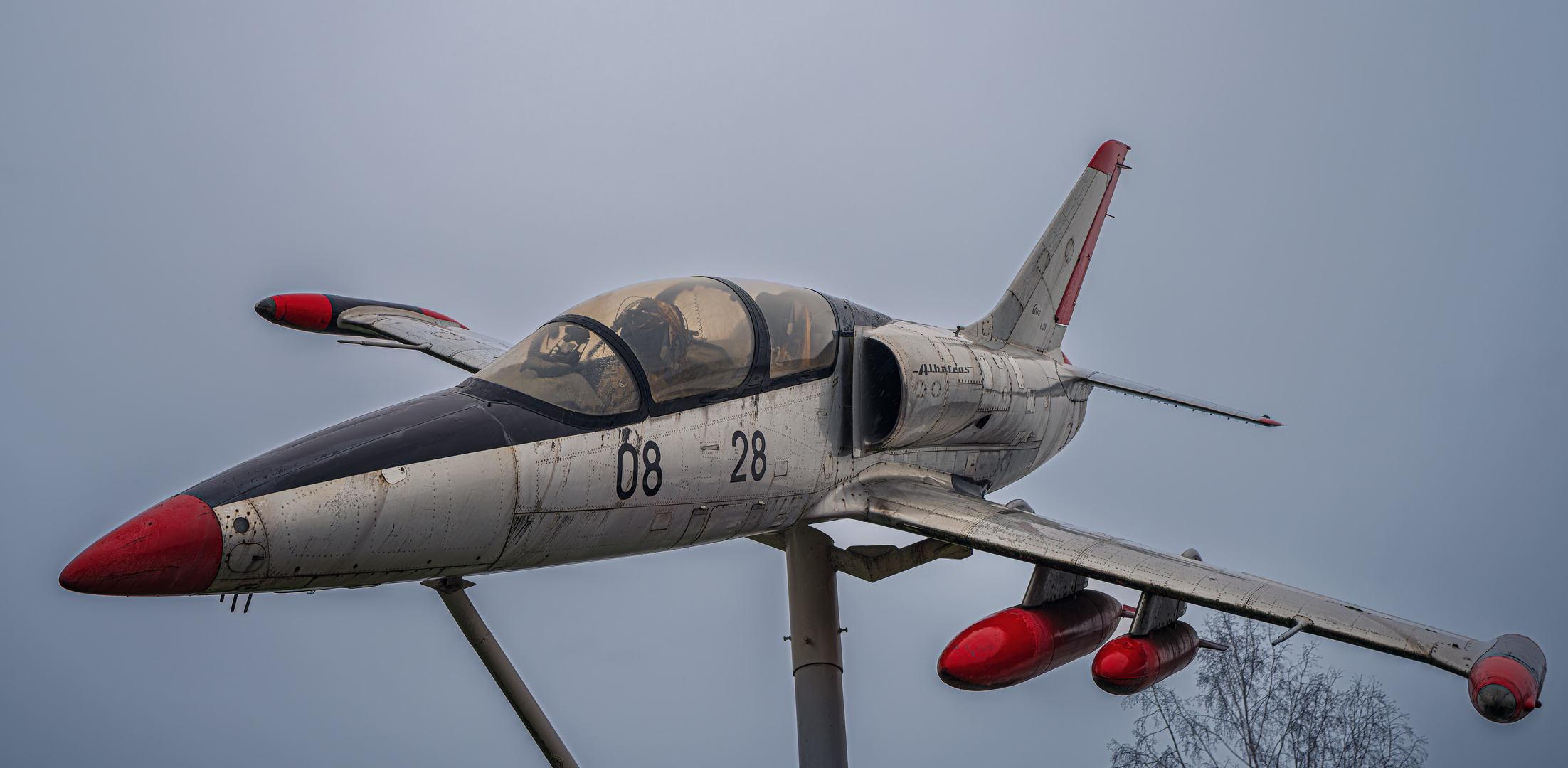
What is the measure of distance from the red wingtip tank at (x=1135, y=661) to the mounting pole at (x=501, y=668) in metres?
1.96

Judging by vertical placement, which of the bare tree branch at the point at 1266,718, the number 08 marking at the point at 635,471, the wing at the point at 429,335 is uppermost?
the wing at the point at 429,335

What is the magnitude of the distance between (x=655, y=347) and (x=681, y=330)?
0.72 ft

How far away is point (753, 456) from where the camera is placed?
568cm

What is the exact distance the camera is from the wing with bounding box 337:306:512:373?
29.0ft

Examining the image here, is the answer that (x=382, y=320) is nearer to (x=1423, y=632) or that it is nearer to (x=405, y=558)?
(x=405, y=558)

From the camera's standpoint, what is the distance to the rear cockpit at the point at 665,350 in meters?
4.93

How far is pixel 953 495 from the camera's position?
6.58m

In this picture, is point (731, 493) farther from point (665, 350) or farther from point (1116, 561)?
point (1116, 561)

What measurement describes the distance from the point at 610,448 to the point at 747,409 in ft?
3.33

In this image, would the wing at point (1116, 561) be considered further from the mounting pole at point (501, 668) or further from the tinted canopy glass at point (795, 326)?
the mounting pole at point (501, 668)

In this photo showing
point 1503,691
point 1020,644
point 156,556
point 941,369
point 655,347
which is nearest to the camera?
point 156,556

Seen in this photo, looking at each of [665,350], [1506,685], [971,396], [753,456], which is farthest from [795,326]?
[1506,685]

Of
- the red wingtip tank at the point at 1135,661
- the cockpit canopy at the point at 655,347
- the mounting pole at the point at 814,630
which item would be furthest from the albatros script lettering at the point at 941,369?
the red wingtip tank at the point at 1135,661

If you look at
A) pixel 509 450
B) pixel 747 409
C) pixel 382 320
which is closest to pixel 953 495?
pixel 747 409
